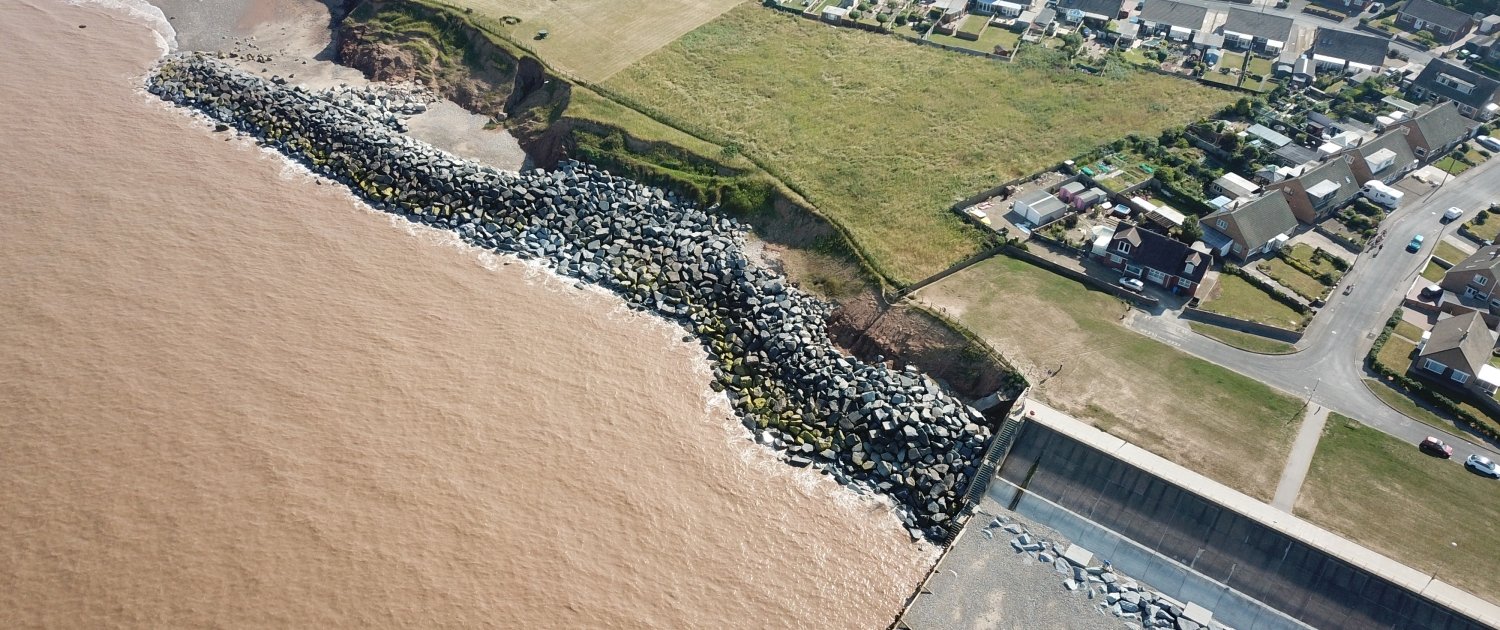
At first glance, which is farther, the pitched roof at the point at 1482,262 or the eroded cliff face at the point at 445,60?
the eroded cliff face at the point at 445,60

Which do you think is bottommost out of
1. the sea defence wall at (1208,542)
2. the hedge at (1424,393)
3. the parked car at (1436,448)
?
the sea defence wall at (1208,542)

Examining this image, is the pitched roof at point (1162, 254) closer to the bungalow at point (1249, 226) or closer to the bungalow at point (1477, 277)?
the bungalow at point (1249, 226)

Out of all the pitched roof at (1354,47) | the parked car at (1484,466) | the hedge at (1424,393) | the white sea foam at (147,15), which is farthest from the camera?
the pitched roof at (1354,47)

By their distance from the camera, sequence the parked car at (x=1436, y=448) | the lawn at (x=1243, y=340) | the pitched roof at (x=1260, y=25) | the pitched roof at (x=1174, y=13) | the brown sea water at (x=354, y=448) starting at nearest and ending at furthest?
the brown sea water at (x=354, y=448) < the parked car at (x=1436, y=448) < the lawn at (x=1243, y=340) < the pitched roof at (x=1260, y=25) < the pitched roof at (x=1174, y=13)

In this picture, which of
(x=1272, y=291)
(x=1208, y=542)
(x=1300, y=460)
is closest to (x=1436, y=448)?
(x=1300, y=460)

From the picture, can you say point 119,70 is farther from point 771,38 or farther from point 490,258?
point 771,38

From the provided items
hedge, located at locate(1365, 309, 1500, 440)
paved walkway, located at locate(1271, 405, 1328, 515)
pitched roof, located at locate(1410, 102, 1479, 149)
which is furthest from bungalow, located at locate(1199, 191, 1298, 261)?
pitched roof, located at locate(1410, 102, 1479, 149)

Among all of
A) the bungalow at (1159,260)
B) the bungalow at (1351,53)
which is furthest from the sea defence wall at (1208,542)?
the bungalow at (1351,53)

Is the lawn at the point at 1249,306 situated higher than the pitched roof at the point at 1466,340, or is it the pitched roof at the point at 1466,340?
the pitched roof at the point at 1466,340
